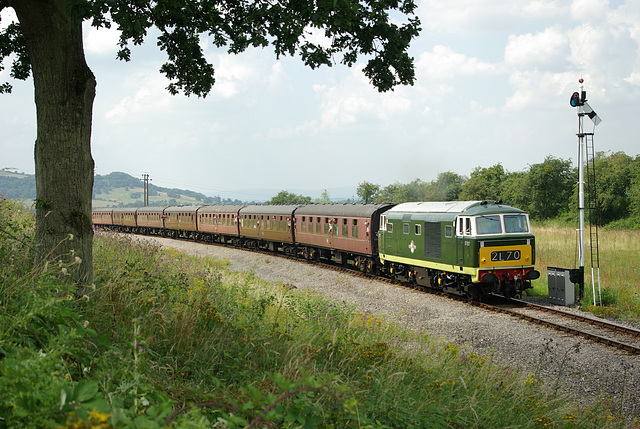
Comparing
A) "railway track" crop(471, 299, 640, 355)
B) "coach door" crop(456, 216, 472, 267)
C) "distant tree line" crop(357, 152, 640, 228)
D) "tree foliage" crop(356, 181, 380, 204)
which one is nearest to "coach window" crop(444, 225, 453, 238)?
"coach door" crop(456, 216, 472, 267)

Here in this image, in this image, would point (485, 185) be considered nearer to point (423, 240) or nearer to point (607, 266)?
point (607, 266)

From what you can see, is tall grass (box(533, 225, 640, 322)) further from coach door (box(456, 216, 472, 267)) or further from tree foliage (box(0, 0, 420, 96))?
tree foliage (box(0, 0, 420, 96))

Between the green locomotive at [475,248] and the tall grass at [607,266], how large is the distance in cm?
217

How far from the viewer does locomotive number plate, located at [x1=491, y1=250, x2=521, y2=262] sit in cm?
1523

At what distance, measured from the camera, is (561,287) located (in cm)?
1528

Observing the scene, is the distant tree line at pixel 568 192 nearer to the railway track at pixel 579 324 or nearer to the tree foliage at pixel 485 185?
the tree foliage at pixel 485 185

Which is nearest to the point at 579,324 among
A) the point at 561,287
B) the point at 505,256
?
the point at 561,287

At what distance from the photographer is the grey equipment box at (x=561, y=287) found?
49.7 feet

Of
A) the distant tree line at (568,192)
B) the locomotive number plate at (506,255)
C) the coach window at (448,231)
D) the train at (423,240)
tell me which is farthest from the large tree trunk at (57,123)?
the distant tree line at (568,192)

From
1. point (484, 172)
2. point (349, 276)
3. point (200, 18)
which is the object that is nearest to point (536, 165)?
point (484, 172)

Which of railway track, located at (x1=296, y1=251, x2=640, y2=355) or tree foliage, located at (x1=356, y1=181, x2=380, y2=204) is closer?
railway track, located at (x1=296, y1=251, x2=640, y2=355)

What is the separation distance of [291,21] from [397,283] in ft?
44.9

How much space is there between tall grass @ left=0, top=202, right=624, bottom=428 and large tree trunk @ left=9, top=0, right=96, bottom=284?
501 millimetres

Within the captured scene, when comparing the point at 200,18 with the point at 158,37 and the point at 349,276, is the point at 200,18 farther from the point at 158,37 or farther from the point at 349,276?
the point at 349,276
